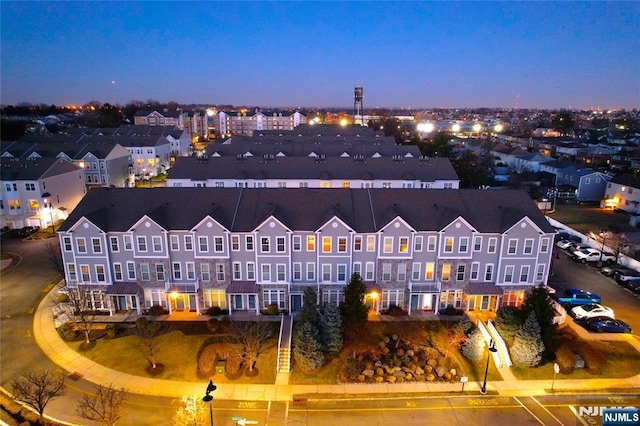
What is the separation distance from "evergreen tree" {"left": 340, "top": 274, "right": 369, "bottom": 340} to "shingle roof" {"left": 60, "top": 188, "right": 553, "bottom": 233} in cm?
615

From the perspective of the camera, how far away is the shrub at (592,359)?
31.4 metres

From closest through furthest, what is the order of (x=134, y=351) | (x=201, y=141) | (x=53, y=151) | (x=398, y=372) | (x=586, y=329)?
(x=398, y=372) < (x=134, y=351) < (x=586, y=329) < (x=53, y=151) < (x=201, y=141)

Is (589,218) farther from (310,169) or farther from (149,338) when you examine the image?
(149,338)

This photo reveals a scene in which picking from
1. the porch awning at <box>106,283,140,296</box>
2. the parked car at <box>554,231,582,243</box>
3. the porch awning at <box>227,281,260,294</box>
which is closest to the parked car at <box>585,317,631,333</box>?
the parked car at <box>554,231,582,243</box>

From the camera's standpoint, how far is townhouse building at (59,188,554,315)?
37562 mm

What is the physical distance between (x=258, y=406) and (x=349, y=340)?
8.84 metres

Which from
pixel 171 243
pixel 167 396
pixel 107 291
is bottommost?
pixel 167 396

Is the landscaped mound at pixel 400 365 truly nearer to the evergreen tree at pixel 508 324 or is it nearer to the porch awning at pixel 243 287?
the evergreen tree at pixel 508 324

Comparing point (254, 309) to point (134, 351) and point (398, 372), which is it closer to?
point (134, 351)

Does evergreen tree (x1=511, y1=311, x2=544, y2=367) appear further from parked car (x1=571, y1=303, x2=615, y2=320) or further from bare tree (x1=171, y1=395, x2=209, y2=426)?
bare tree (x1=171, y1=395, x2=209, y2=426)

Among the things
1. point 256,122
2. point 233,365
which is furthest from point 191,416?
point 256,122

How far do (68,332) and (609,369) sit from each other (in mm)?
45431

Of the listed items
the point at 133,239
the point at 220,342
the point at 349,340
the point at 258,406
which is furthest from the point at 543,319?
the point at 133,239

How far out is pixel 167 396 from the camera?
2866cm
